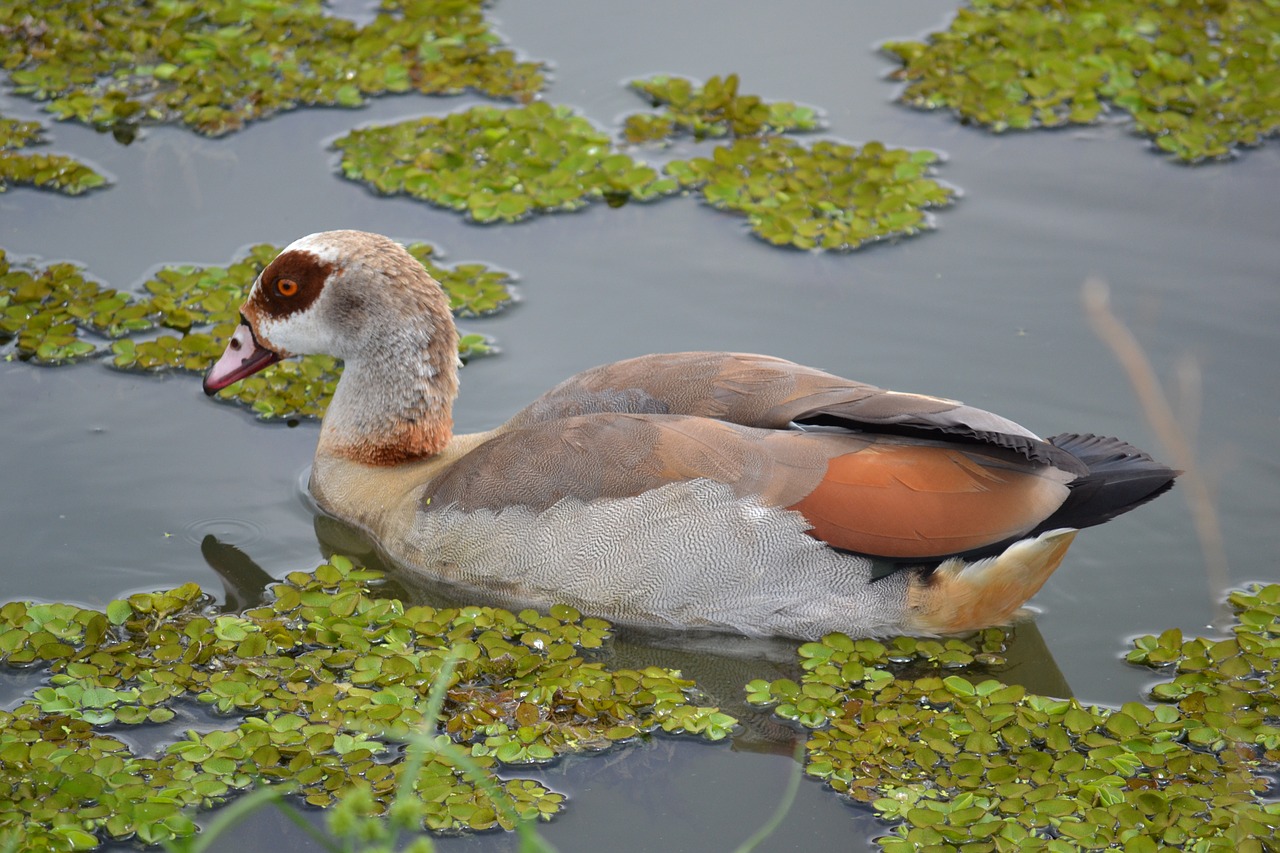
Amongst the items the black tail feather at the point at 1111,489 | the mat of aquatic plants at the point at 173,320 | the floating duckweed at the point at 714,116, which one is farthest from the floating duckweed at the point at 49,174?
the black tail feather at the point at 1111,489

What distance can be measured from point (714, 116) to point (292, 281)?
340 centimetres

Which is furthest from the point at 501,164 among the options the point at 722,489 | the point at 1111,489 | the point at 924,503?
the point at 1111,489

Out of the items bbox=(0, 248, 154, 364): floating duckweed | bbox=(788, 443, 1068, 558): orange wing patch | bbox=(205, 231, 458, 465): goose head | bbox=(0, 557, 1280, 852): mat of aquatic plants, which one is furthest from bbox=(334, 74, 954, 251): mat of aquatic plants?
bbox=(0, 557, 1280, 852): mat of aquatic plants

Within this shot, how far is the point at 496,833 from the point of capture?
4.17 metres

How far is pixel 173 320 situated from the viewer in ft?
21.6

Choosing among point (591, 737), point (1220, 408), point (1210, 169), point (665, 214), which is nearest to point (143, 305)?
point (665, 214)

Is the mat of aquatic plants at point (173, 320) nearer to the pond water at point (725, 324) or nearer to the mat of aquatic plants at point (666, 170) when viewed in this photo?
the pond water at point (725, 324)

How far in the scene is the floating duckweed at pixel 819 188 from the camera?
7.27 meters

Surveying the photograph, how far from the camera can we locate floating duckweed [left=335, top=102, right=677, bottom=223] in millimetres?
7496

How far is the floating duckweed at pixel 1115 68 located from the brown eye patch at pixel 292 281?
4.20m

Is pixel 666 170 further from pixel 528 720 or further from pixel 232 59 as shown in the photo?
pixel 528 720

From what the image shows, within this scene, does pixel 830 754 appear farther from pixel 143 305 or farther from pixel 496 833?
pixel 143 305

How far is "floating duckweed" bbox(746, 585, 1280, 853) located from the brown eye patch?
2.25 metres

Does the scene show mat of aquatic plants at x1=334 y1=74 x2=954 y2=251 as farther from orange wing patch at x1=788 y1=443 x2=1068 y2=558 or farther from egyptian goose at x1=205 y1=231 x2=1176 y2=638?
orange wing patch at x1=788 y1=443 x2=1068 y2=558
